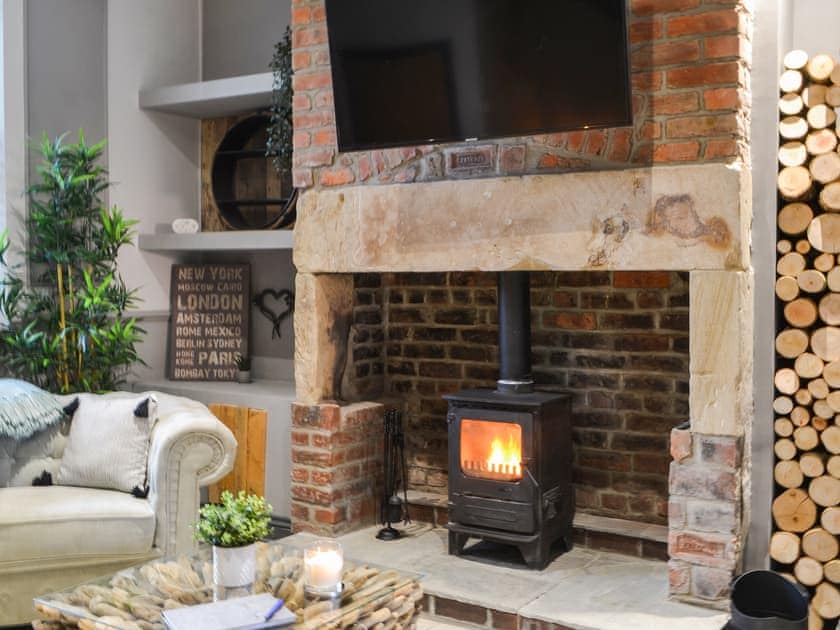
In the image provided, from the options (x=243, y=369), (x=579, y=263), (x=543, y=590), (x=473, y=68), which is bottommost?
(x=543, y=590)

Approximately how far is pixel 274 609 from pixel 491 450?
52.1 inches

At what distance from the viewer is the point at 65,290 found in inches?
166

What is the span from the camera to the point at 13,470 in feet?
11.4

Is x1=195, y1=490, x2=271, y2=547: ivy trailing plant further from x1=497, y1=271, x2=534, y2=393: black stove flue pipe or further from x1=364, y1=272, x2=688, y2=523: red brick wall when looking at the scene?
x1=364, y1=272, x2=688, y2=523: red brick wall

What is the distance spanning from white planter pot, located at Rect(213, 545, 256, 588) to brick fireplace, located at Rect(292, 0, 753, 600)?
131cm

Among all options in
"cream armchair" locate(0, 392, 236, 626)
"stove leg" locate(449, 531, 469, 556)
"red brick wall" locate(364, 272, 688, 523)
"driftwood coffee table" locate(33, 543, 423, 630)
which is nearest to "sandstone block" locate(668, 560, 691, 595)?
"red brick wall" locate(364, 272, 688, 523)

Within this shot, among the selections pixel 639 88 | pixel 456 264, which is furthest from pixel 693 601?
pixel 639 88

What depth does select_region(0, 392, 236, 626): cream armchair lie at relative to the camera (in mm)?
3064

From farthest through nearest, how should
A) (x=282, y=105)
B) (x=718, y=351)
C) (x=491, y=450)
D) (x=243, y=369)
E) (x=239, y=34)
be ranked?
1. (x=239, y=34)
2. (x=243, y=369)
3. (x=282, y=105)
4. (x=491, y=450)
5. (x=718, y=351)

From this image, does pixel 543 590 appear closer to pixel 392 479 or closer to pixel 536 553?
pixel 536 553

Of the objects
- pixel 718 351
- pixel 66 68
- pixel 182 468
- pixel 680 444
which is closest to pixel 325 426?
pixel 182 468

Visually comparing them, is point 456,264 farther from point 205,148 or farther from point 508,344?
point 205,148

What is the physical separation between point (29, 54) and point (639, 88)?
2.84 m

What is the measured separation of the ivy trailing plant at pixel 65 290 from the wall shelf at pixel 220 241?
0.96 ft
